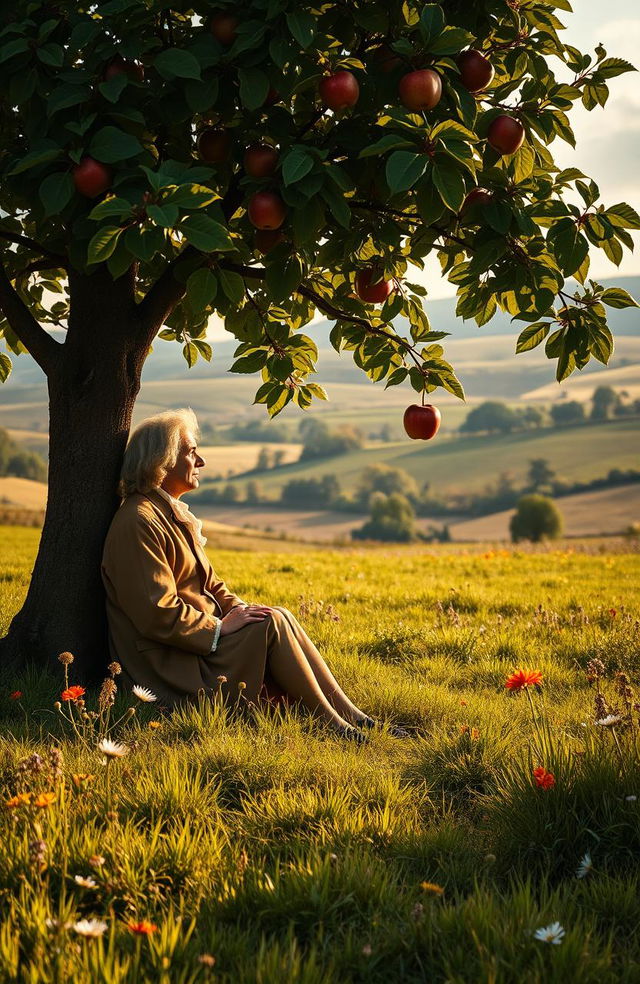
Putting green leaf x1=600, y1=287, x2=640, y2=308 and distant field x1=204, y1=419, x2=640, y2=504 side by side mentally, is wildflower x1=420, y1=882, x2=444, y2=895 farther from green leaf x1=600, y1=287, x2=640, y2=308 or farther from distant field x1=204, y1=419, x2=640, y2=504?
distant field x1=204, y1=419, x2=640, y2=504

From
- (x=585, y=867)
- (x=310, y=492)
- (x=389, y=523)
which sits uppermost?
(x=585, y=867)

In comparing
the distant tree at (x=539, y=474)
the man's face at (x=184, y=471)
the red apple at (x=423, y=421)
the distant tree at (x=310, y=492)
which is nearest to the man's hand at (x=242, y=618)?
the man's face at (x=184, y=471)

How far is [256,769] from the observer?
10.8ft

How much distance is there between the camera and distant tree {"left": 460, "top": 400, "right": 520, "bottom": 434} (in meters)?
116

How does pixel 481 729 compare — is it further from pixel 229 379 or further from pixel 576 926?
pixel 229 379

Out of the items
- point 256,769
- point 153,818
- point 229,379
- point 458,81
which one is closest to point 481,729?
point 256,769

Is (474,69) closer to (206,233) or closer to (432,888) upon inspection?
(206,233)

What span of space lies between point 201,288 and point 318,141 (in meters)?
0.97

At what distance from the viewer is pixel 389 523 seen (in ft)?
243

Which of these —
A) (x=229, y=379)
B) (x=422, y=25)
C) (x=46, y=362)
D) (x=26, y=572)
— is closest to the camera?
(x=422, y=25)

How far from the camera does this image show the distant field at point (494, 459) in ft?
276

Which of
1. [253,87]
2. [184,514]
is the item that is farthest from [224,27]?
[184,514]

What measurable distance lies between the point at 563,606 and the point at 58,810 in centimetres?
604

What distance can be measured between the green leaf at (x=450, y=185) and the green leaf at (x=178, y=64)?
37.5 inches
